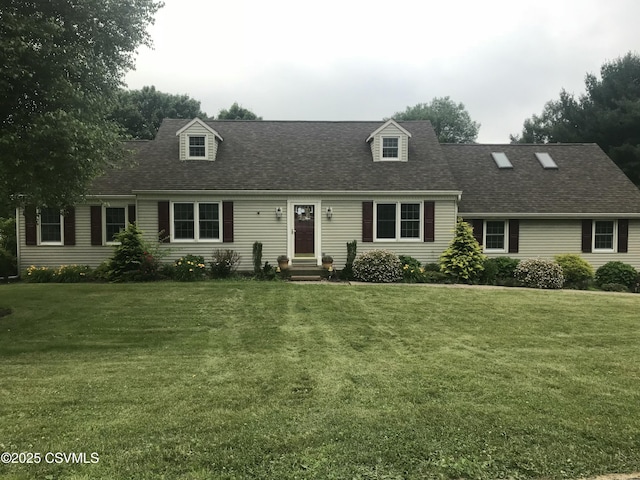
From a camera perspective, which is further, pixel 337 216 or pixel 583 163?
pixel 583 163

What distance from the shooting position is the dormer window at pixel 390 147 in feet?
55.2

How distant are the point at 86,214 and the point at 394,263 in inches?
443

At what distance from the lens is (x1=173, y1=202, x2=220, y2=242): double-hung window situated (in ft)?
50.5

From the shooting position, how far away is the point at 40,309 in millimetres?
9672

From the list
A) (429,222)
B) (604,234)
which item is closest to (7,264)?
(429,222)

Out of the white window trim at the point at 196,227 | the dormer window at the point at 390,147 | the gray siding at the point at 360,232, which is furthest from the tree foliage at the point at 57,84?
the dormer window at the point at 390,147

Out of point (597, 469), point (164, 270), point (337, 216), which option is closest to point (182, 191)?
point (164, 270)

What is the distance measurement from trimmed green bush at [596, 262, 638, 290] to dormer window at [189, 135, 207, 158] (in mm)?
14939

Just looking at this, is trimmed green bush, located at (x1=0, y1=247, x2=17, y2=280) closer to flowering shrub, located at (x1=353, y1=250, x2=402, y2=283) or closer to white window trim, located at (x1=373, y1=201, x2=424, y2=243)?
flowering shrub, located at (x1=353, y1=250, x2=402, y2=283)

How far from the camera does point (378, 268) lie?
13984 mm

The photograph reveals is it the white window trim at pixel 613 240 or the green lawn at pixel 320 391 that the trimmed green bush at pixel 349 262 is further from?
the white window trim at pixel 613 240

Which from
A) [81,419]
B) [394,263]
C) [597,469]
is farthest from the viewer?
[394,263]

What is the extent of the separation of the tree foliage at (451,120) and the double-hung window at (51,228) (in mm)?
34970

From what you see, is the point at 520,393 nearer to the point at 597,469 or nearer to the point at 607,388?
the point at 607,388
